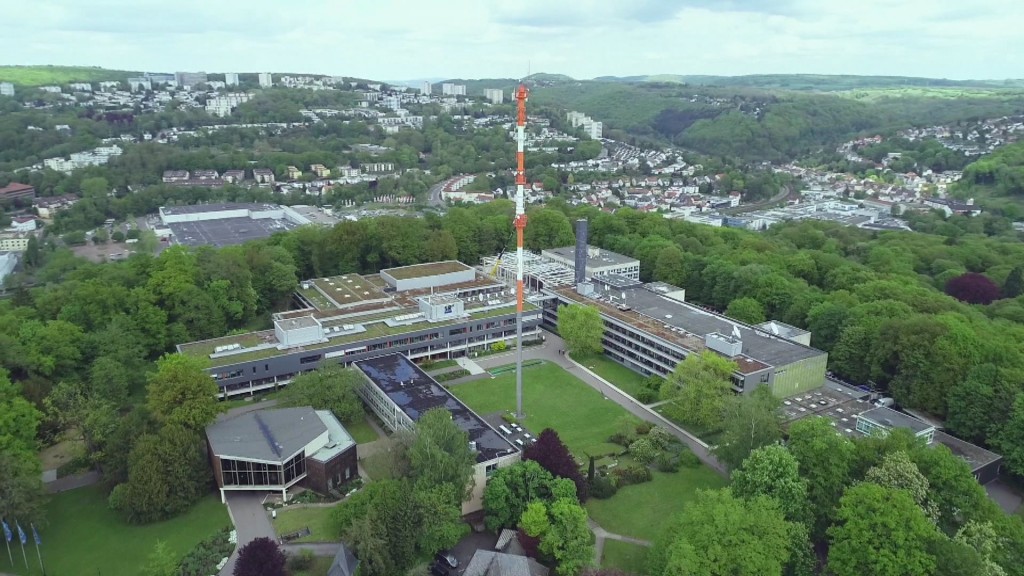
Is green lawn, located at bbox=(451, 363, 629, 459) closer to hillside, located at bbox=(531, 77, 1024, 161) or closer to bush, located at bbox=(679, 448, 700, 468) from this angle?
bush, located at bbox=(679, 448, 700, 468)

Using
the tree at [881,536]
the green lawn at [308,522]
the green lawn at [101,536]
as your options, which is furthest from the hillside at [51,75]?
the tree at [881,536]

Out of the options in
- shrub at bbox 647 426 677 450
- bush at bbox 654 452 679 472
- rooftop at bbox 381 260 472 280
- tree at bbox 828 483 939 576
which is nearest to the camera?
tree at bbox 828 483 939 576

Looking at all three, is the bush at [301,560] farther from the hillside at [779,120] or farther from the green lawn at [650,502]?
the hillside at [779,120]

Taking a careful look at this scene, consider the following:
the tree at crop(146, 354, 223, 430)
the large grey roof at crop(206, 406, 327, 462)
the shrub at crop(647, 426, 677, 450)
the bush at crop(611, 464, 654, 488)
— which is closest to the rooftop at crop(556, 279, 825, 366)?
the shrub at crop(647, 426, 677, 450)

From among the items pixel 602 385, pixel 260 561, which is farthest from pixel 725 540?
pixel 602 385

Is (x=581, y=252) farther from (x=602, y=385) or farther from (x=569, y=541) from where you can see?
(x=569, y=541)

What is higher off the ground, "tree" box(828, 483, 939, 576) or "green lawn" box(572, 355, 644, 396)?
"tree" box(828, 483, 939, 576)
